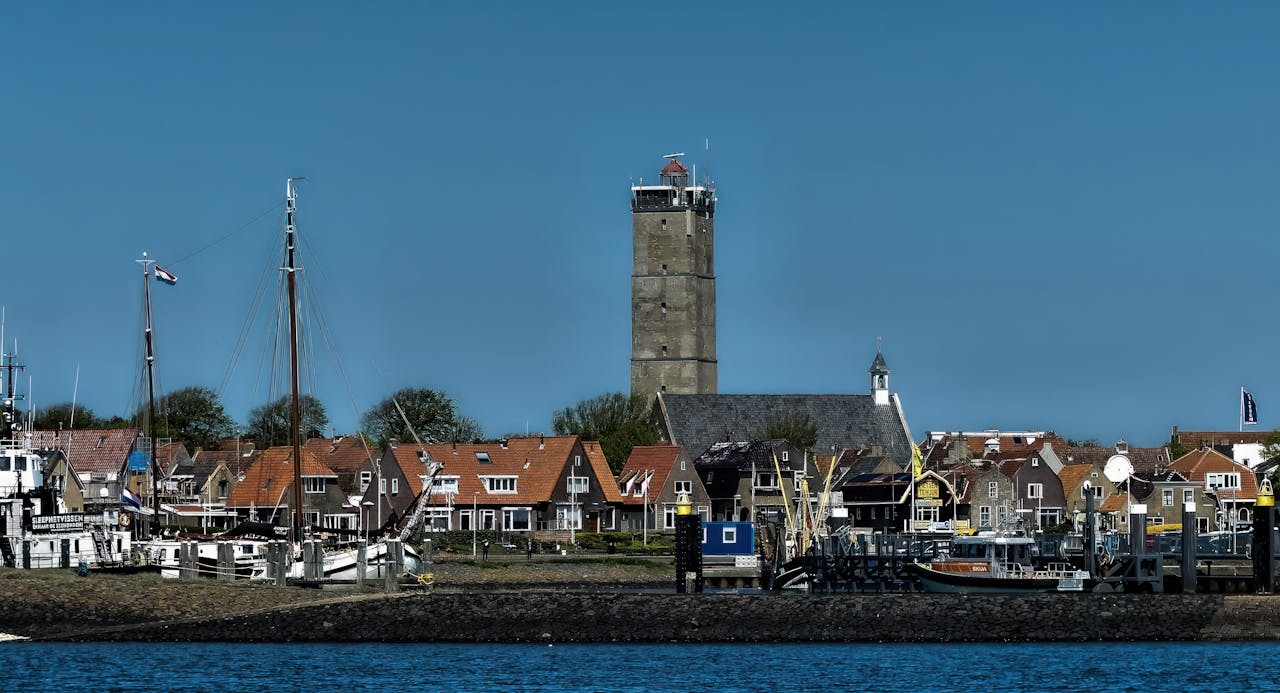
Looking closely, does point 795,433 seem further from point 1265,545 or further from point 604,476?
point 1265,545

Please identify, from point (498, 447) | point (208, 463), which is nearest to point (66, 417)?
point (208, 463)

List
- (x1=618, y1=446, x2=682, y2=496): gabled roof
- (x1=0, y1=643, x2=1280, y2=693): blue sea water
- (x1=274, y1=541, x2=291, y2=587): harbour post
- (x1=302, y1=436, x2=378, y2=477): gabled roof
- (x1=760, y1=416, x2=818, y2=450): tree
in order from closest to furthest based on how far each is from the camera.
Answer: (x1=0, y1=643, x2=1280, y2=693): blue sea water
(x1=274, y1=541, x2=291, y2=587): harbour post
(x1=618, y1=446, x2=682, y2=496): gabled roof
(x1=302, y1=436, x2=378, y2=477): gabled roof
(x1=760, y1=416, x2=818, y2=450): tree

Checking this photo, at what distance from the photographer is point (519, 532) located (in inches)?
4892

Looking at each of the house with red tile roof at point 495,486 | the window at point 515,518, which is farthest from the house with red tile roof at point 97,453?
the window at point 515,518

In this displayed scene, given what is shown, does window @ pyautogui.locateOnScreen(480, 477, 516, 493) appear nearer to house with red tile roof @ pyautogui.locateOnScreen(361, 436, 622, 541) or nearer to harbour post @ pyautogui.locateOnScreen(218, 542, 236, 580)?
house with red tile roof @ pyautogui.locateOnScreen(361, 436, 622, 541)

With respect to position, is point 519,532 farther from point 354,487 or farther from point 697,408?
point 697,408

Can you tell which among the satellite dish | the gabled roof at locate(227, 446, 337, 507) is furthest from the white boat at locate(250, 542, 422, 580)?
the satellite dish

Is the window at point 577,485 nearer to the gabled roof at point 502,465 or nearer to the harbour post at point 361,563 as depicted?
the gabled roof at point 502,465

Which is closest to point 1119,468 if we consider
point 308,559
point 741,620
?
point 308,559

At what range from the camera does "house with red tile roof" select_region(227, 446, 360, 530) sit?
125 m

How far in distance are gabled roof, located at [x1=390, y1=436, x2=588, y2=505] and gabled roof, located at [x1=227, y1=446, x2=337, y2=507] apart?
16.1 feet

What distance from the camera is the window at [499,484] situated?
12700cm

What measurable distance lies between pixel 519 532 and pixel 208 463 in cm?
3444

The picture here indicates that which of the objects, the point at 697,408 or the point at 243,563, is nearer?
the point at 243,563
